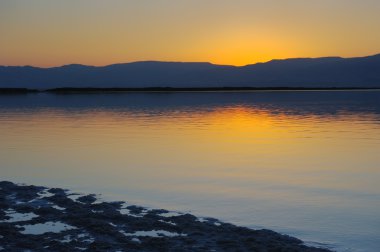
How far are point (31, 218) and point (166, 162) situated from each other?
999cm

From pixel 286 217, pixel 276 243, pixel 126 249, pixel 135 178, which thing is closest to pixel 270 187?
pixel 286 217

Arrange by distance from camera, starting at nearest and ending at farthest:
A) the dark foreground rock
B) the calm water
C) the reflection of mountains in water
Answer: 1. the dark foreground rock
2. the calm water
3. the reflection of mountains in water

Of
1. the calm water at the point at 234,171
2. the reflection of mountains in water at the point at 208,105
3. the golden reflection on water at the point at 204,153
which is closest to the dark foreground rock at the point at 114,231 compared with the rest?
the calm water at the point at 234,171

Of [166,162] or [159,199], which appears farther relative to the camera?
[166,162]

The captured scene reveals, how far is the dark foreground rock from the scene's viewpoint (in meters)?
10.3

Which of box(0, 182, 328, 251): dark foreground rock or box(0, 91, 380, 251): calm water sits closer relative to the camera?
box(0, 182, 328, 251): dark foreground rock

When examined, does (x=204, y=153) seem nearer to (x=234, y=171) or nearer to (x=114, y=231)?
(x=234, y=171)

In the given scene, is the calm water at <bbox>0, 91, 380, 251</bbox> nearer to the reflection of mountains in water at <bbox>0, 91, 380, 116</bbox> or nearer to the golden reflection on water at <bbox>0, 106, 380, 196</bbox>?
the golden reflection on water at <bbox>0, 106, 380, 196</bbox>

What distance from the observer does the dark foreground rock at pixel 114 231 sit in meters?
10.3

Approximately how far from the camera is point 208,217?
12883 mm

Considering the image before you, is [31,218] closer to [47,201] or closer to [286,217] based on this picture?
[47,201]

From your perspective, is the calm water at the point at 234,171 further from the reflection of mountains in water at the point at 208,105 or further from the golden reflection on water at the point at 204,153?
the reflection of mountains in water at the point at 208,105

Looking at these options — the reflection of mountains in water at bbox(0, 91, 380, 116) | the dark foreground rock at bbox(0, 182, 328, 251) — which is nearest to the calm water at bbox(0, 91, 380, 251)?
the dark foreground rock at bbox(0, 182, 328, 251)

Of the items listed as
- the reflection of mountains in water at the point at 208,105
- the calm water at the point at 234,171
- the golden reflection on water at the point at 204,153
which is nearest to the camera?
the calm water at the point at 234,171
